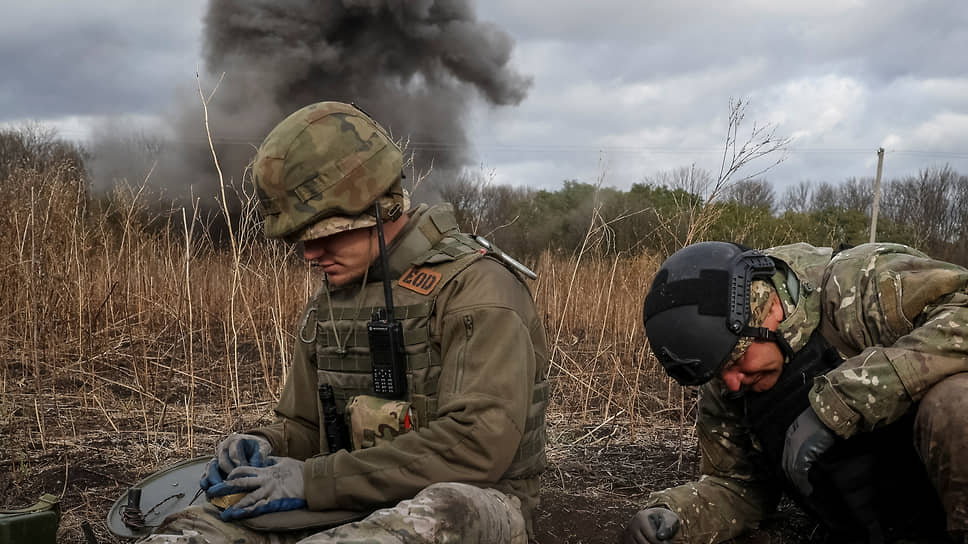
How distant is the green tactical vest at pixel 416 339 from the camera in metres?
1.96

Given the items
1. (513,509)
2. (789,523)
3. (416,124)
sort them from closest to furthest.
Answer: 1. (513,509)
2. (789,523)
3. (416,124)

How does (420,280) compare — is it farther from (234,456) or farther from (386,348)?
(234,456)

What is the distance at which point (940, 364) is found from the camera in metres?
1.93

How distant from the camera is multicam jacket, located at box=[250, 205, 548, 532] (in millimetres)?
1774

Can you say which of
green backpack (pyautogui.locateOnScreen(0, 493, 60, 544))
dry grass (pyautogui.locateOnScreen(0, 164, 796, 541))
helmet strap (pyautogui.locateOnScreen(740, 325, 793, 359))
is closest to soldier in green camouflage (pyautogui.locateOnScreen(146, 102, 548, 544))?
green backpack (pyautogui.locateOnScreen(0, 493, 60, 544))

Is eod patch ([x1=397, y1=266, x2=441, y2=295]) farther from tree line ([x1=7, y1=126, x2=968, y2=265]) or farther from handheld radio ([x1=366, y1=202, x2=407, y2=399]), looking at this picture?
tree line ([x1=7, y1=126, x2=968, y2=265])

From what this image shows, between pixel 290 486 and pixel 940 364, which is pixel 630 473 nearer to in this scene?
pixel 940 364

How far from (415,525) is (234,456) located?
0.74 meters

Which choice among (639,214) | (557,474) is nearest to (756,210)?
(639,214)

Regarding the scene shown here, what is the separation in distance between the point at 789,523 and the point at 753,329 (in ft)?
4.03

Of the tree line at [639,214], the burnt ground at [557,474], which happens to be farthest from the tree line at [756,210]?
the burnt ground at [557,474]

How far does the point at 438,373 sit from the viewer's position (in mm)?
1955

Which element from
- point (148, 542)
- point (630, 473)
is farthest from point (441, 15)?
point (148, 542)

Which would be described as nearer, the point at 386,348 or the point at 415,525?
the point at 415,525
